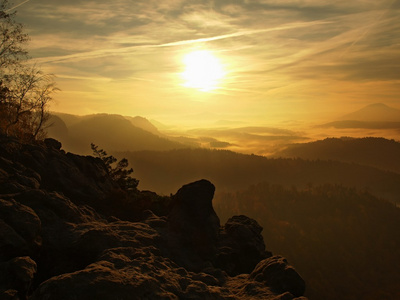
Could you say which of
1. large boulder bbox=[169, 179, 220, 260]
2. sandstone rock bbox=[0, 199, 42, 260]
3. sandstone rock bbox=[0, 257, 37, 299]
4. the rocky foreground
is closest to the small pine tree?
the rocky foreground

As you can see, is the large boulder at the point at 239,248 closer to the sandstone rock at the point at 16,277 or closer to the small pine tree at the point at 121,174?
the sandstone rock at the point at 16,277

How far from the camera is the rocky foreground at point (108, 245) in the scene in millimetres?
17594

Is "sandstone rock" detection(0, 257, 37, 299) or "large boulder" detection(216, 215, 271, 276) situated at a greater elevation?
"sandstone rock" detection(0, 257, 37, 299)

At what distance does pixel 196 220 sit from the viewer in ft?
115

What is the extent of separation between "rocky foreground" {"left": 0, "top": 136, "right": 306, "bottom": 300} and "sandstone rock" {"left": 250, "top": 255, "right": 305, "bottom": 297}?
0.07 metres

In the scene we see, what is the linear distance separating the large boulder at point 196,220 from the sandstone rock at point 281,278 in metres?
7.81

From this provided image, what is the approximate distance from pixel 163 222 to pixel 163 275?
14.5 metres

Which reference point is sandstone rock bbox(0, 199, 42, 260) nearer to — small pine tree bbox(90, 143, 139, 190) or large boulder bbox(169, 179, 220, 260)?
large boulder bbox(169, 179, 220, 260)

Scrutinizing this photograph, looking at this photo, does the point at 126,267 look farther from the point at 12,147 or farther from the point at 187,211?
the point at 12,147

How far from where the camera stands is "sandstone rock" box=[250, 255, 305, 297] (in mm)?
24375

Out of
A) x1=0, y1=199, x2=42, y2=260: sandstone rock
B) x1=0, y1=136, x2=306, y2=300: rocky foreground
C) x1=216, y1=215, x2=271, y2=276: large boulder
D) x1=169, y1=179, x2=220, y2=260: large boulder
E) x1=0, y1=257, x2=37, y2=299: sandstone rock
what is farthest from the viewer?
x1=216, y1=215, x2=271, y2=276: large boulder

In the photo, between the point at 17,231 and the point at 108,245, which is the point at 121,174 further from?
the point at 17,231

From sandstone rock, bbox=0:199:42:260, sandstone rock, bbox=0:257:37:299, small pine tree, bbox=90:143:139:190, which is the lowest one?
sandstone rock, bbox=0:257:37:299

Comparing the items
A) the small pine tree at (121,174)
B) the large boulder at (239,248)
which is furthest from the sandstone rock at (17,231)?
the small pine tree at (121,174)
